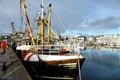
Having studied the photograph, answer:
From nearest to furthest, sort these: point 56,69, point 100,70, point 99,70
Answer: point 56,69 → point 99,70 → point 100,70

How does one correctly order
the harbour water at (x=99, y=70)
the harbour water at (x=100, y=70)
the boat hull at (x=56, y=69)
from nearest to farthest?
1. the boat hull at (x=56, y=69)
2. the harbour water at (x=99, y=70)
3. the harbour water at (x=100, y=70)

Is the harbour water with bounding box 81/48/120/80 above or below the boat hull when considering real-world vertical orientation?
below

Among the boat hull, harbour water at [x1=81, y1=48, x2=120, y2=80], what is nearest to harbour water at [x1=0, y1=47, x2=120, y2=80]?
harbour water at [x1=81, y1=48, x2=120, y2=80]

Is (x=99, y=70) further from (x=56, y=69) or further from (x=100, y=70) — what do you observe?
(x=56, y=69)

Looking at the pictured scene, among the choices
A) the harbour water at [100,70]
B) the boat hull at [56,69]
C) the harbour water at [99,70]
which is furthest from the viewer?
the harbour water at [100,70]

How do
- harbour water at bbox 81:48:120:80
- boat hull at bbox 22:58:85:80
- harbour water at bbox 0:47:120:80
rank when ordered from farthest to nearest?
harbour water at bbox 81:48:120:80, harbour water at bbox 0:47:120:80, boat hull at bbox 22:58:85:80

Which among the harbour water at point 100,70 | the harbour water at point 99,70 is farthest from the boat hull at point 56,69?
the harbour water at point 100,70

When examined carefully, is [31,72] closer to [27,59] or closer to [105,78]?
[27,59]

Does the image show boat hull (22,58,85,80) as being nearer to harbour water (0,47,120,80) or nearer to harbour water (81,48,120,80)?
harbour water (0,47,120,80)

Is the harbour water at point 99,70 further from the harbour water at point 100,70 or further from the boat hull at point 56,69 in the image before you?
the boat hull at point 56,69

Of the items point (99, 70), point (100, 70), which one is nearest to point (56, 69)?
point (99, 70)

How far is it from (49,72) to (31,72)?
2.77 m

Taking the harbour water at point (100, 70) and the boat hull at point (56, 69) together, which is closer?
the boat hull at point (56, 69)

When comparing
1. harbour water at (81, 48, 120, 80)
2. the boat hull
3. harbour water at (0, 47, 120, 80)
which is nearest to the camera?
the boat hull
